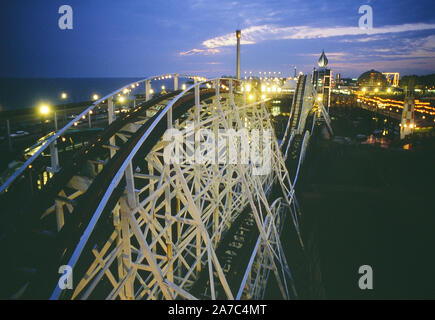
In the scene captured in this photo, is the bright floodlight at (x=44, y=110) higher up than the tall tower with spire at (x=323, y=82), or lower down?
lower down

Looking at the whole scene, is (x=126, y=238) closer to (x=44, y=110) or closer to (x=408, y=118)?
(x=44, y=110)

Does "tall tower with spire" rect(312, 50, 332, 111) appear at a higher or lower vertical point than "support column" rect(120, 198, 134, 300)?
higher

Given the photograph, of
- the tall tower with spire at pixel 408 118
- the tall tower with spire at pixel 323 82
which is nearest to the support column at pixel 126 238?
the tall tower with spire at pixel 408 118

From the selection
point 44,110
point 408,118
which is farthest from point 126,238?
point 408,118

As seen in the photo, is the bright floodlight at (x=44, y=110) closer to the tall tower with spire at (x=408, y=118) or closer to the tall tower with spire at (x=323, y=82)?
the tall tower with spire at (x=408, y=118)

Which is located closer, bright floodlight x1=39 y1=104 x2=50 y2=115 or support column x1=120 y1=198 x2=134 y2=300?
support column x1=120 y1=198 x2=134 y2=300

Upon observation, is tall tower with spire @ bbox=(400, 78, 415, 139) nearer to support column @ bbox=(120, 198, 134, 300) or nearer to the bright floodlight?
support column @ bbox=(120, 198, 134, 300)

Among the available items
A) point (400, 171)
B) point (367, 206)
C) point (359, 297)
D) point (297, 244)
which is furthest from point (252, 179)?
point (400, 171)

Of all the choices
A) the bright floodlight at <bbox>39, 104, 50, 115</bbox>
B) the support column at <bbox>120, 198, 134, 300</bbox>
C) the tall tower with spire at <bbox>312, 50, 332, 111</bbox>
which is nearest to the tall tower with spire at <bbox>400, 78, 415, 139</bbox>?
the tall tower with spire at <bbox>312, 50, 332, 111</bbox>

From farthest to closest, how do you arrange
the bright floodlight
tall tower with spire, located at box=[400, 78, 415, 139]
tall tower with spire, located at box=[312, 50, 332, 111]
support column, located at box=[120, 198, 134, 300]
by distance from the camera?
tall tower with spire, located at box=[312, 50, 332, 111], tall tower with spire, located at box=[400, 78, 415, 139], the bright floodlight, support column, located at box=[120, 198, 134, 300]
